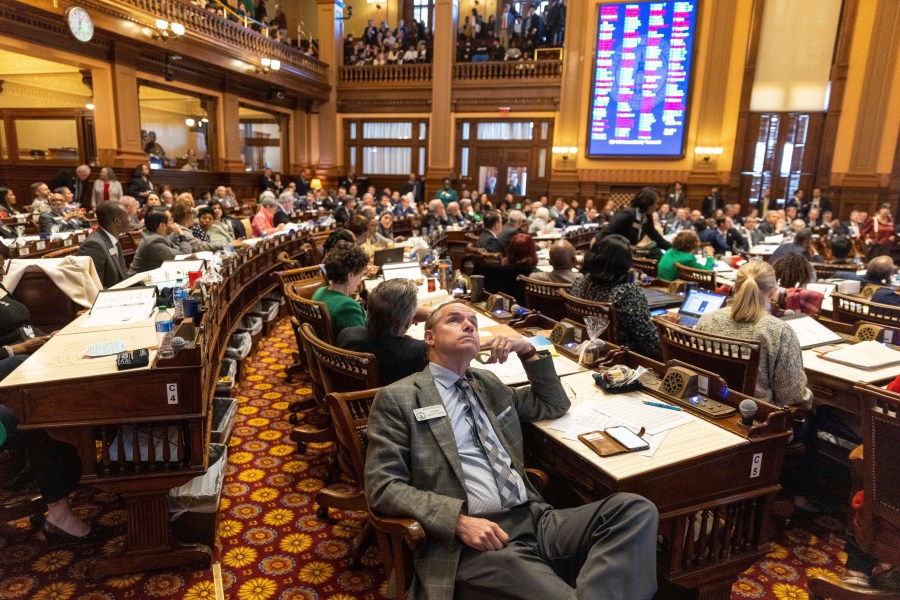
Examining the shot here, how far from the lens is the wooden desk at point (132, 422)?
88.0 inches

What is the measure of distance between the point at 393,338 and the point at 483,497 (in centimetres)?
94

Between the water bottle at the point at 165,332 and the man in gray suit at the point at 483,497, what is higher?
the water bottle at the point at 165,332

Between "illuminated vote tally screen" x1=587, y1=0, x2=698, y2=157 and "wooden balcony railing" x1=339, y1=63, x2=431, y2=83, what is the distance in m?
4.51

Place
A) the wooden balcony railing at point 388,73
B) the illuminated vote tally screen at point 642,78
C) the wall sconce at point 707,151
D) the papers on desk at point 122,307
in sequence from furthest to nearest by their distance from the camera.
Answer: the wooden balcony railing at point 388,73
the wall sconce at point 707,151
the illuminated vote tally screen at point 642,78
the papers on desk at point 122,307

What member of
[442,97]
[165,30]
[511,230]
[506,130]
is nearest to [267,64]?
[165,30]

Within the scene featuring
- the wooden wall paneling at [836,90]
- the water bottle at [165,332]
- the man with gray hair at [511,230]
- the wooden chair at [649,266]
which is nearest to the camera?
the water bottle at [165,332]

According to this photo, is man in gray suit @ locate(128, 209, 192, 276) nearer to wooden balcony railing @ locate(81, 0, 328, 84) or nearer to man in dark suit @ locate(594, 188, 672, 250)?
man in dark suit @ locate(594, 188, 672, 250)

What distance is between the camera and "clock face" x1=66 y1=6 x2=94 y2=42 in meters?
8.09

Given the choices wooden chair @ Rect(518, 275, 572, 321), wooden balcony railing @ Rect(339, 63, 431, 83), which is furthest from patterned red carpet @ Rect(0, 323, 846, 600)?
wooden balcony railing @ Rect(339, 63, 431, 83)

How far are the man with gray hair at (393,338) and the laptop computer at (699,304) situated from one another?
6.65ft

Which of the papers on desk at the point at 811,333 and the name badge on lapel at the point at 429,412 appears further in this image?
the papers on desk at the point at 811,333

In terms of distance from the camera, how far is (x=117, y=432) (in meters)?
2.38

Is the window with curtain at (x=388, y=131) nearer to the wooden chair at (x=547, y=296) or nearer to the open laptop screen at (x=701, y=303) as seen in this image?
the wooden chair at (x=547, y=296)

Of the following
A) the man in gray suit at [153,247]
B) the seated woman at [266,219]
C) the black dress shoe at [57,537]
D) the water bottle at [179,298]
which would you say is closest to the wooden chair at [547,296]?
the water bottle at [179,298]
